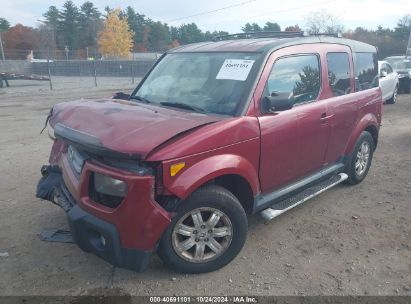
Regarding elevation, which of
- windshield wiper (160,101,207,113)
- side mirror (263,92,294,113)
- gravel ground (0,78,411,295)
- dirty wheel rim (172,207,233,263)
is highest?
side mirror (263,92,294,113)

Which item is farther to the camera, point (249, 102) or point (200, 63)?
point (200, 63)

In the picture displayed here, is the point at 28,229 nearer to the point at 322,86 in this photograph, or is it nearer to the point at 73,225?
the point at 73,225

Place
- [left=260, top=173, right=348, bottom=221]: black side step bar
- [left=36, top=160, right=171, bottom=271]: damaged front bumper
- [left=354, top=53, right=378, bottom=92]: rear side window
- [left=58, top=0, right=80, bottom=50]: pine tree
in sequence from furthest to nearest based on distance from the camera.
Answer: [left=58, top=0, right=80, bottom=50]: pine tree < [left=354, top=53, right=378, bottom=92]: rear side window < [left=260, top=173, right=348, bottom=221]: black side step bar < [left=36, top=160, right=171, bottom=271]: damaged front bumper

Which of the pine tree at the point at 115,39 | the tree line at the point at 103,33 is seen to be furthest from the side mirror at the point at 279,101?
the pine tree at the point at 115,39

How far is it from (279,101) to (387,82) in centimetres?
1070

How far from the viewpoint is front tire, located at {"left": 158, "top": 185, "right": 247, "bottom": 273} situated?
121 inches

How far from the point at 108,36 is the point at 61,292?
61.9 m

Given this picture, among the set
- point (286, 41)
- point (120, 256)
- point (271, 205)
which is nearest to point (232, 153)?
point (271, 205)

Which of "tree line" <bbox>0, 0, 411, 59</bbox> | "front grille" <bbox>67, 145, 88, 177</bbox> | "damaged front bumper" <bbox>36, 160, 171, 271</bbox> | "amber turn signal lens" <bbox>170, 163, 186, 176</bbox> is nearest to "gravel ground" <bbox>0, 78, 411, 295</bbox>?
"damaged front bumper" <bbox>36, 160, 171, 271</bbox>

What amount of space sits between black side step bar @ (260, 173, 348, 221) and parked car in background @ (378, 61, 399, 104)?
854cm

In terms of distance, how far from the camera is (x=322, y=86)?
14.3ft

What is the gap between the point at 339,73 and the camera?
4.70 meters

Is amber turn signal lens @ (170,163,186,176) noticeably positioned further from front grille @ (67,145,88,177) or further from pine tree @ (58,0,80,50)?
pine tree @ (58,0,80,50)

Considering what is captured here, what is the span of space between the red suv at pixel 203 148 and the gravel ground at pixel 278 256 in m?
0.29
